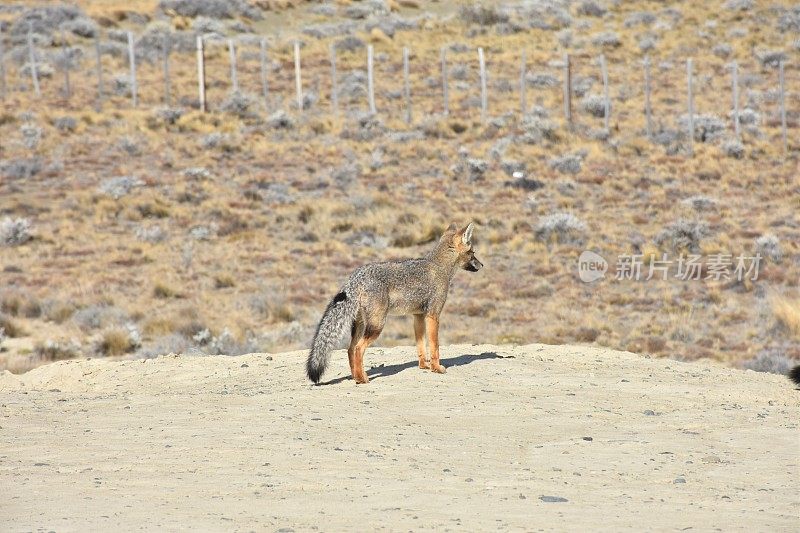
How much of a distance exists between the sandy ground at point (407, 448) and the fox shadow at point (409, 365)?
2.2 inches

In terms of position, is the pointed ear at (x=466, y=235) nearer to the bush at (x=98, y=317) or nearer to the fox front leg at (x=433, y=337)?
the fox front leg at (x=433, y=337)

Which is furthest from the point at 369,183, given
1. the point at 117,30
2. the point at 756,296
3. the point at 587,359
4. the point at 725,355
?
the point at 117,30

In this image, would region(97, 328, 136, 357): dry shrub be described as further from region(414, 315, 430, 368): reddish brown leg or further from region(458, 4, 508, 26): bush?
region(458, 4, 508, 26): bush

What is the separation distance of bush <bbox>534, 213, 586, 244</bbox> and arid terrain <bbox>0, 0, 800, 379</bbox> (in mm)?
54

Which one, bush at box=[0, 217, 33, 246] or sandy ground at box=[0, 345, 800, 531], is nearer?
sandy ground at box=[0, 345, 800, 531]

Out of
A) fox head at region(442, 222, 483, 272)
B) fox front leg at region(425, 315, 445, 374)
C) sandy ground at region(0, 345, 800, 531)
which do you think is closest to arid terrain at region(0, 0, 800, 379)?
sandy ground at region(0, 345, 800, 531)

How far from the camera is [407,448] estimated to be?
26.8 feet

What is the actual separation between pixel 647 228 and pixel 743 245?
2.66 metres

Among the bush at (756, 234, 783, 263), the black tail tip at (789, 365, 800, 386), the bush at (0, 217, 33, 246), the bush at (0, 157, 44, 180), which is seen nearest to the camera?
the black tail tip at (789, 365, 800, 386)

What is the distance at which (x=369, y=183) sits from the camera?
103ft

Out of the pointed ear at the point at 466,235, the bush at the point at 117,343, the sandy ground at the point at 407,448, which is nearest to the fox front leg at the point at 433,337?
the sandy ground at the point at 407,448

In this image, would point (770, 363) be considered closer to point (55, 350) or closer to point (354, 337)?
point (354, 337)

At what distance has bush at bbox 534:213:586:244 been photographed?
25453 millimetres

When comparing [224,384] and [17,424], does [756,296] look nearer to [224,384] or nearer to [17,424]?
[224,384]
